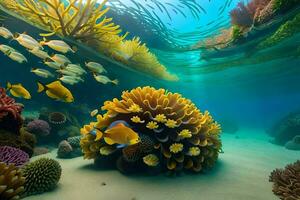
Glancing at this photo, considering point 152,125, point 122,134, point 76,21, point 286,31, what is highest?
point 286,31

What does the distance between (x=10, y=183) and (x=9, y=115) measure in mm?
2590

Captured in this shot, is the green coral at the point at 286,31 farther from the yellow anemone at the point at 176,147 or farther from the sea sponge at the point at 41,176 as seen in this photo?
the sea sponge at the point at 41,176

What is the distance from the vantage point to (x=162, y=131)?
5.56m

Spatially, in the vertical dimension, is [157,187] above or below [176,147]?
below

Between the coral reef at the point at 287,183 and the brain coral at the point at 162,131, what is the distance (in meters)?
1.50

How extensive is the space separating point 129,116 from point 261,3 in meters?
8.51

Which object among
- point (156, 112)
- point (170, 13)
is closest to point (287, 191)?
point (156, 112)

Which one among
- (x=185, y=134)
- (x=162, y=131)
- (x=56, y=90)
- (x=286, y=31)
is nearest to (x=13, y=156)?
(x=56, y=90)

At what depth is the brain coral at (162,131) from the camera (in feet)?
17.3

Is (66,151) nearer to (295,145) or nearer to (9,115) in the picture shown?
(9,115)

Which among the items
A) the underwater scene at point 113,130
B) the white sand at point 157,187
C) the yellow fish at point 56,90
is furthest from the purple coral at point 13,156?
the yellow fish at point 56,90

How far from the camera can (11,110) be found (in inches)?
203

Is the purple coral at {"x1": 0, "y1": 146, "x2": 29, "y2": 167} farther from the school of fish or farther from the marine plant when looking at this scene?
the marine plant

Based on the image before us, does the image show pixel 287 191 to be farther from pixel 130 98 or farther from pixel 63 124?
pixel 63 124
